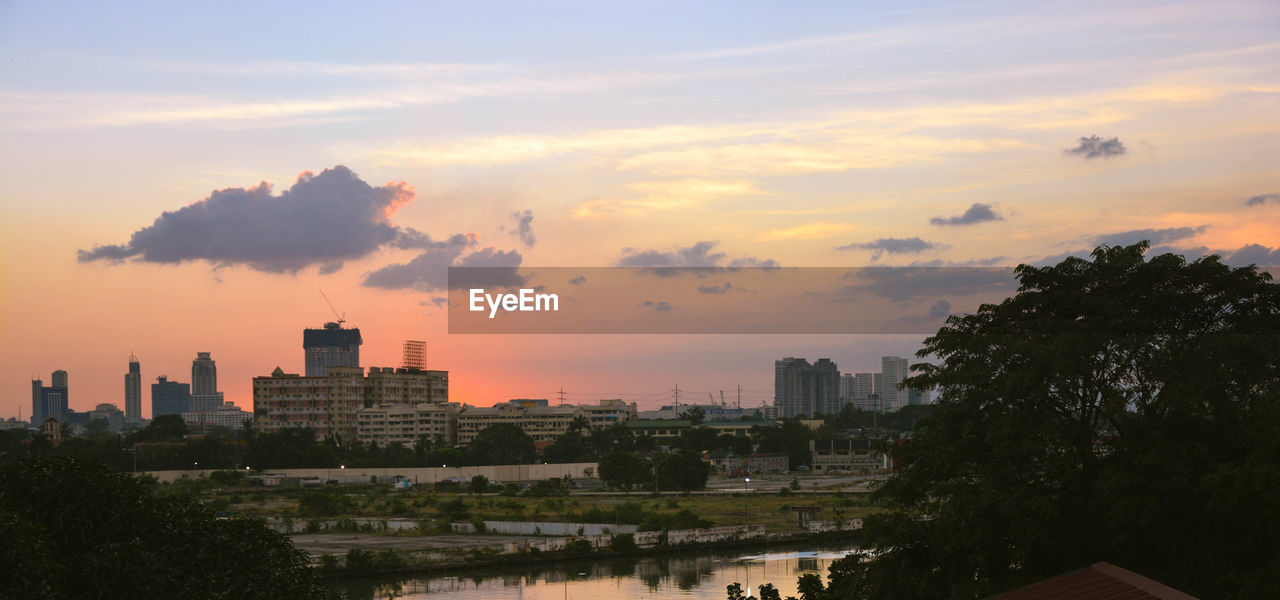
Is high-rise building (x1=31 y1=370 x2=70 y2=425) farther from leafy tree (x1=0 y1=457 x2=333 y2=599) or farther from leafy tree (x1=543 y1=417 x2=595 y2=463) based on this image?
leafy tree (x1=0 y1=457 x2=333 y2=599)

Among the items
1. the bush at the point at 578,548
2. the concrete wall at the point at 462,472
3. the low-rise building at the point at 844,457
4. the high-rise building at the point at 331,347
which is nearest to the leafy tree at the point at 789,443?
the low-rise building at the point at 844,457

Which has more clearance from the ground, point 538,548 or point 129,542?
point 129,542

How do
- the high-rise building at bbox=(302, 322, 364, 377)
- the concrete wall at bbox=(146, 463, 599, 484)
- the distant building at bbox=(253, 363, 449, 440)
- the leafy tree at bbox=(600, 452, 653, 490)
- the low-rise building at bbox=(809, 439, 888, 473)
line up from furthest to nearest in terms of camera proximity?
the high-rise building at bbox=(302, 322, 364, 377), the distant building at bbox=(253, 363, 449, 440), the low-rise building at bbox=(809, 439, 888, 473), the concrete wall at bbox=(146, 463, 599, 484), the leafy tree at bbox=(600, 452, 653, 490)

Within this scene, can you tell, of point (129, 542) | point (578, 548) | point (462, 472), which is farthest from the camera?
point (462, 472)

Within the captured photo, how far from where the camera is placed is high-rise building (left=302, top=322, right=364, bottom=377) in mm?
159125

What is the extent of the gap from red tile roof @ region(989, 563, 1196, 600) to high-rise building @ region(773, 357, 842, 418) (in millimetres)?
164902

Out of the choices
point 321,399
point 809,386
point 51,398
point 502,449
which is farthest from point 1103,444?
point 51,398

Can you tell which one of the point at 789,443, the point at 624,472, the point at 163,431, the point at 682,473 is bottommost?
the point at 789,443

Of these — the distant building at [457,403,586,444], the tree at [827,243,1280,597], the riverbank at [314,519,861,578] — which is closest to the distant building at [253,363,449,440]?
the distant building at [457,403,586,444]

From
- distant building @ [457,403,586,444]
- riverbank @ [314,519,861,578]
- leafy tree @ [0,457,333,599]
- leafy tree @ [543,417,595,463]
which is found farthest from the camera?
distant building @ [457,403,586,444]

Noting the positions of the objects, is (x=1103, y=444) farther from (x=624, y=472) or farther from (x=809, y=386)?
(x=809, y=386)

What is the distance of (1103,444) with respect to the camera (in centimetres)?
1350

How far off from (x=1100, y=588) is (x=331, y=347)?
157458 millimetres

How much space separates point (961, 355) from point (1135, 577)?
4.40m
